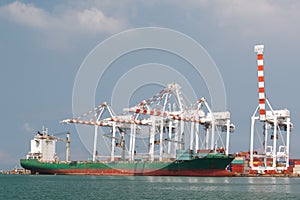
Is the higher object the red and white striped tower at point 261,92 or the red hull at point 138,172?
the red and white striped tower at point 261,92

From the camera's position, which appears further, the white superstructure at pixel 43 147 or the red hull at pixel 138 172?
the white superstructure at pixel 43 147

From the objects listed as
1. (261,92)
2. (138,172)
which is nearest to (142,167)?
(138,172)

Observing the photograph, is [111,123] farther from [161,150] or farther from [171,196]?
[171,196]

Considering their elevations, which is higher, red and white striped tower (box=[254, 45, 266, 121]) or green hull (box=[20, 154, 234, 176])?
red and white striped tower (box=[254, 45, 266, 121])

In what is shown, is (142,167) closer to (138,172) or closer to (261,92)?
(138,172)


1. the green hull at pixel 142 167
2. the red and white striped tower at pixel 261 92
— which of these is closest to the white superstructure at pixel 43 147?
the green hull at pixel 142 167

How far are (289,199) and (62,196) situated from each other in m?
17.6

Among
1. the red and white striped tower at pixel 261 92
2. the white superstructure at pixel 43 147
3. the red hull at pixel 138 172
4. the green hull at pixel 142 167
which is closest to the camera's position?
the green hull at pixel 142 167

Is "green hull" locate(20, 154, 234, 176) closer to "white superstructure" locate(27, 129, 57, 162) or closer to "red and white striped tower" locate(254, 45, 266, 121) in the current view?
"white superstructure" locate(27, 129, 57, 162)

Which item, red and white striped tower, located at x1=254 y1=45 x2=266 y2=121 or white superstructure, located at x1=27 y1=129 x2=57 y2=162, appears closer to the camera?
red and white striped tower, located at x1=254 y1=45 x2=266 y2=121

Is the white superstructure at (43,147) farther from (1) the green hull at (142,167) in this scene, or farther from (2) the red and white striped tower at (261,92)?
(2) the red and white striped tower at (261,92)

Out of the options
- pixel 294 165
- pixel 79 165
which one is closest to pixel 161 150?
pixel 79 165

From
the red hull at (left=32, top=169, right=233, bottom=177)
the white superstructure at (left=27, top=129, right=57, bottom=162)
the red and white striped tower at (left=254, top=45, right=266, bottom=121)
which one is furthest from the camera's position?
the white superstructure at (left=27, top=129, right=57, bottom=162)

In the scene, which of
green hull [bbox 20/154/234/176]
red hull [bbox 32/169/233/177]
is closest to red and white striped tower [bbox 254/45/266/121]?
red hull [bbox 32/169/233/177]
